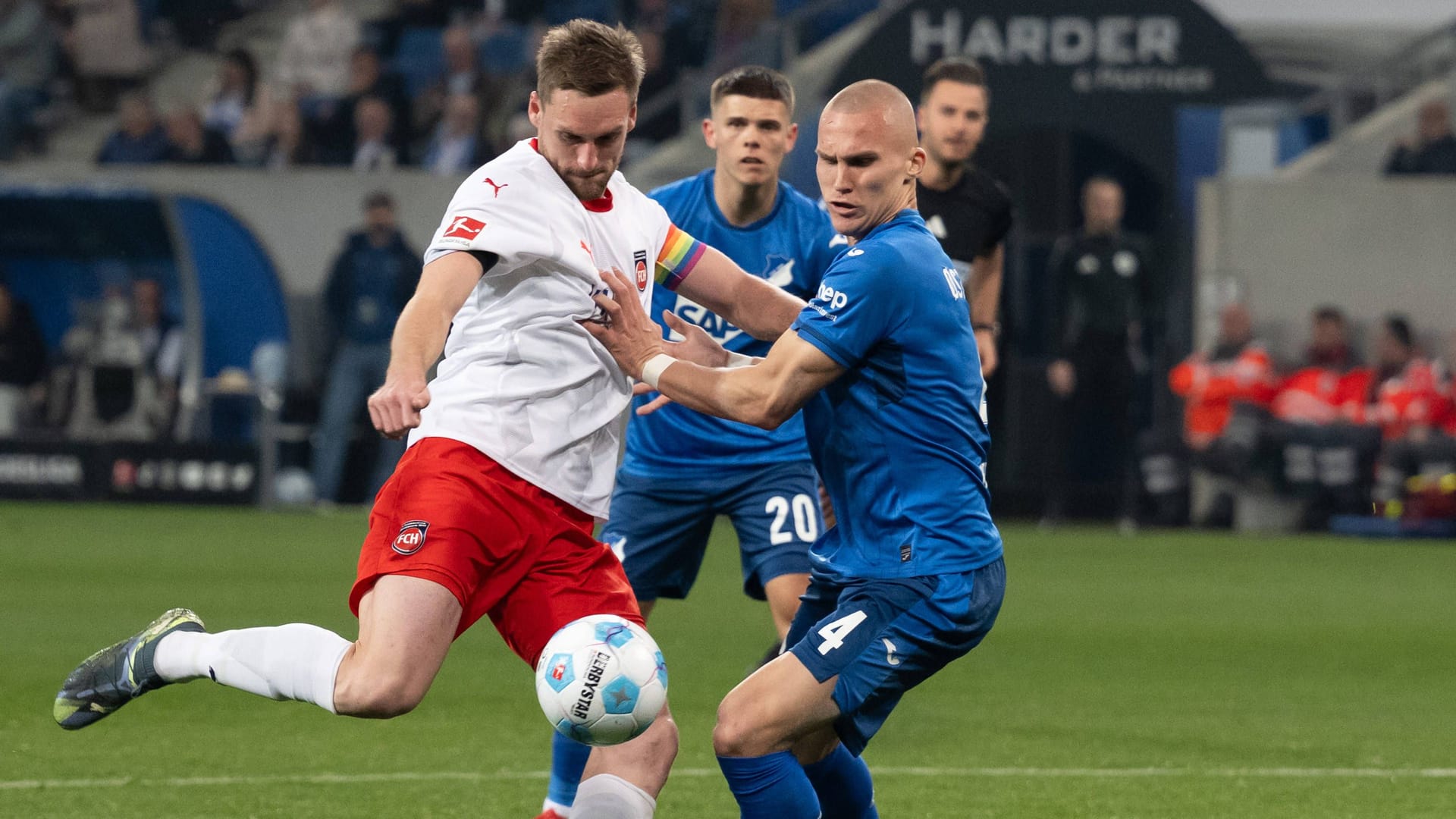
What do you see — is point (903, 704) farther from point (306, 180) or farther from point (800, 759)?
point (306, 180)

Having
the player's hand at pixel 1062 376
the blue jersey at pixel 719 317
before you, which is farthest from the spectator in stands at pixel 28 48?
the blue jersey at pixel 719 317

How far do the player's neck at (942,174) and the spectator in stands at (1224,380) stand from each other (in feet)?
30.2

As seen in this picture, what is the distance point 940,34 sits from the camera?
17703 millimetres

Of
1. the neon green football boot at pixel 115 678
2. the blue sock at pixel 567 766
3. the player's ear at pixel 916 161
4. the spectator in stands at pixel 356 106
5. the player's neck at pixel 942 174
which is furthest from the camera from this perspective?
the spectator in stands at pixel 356 106

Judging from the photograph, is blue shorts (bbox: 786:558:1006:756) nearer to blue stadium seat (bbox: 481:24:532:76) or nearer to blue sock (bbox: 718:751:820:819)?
blue sock (bbox: 718:751:820:819)

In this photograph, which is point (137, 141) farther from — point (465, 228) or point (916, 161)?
point (916, 161)

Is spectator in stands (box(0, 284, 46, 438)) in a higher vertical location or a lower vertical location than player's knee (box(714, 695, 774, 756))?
lower

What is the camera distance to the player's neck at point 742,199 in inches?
272

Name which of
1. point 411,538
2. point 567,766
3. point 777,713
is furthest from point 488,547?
point 567,766

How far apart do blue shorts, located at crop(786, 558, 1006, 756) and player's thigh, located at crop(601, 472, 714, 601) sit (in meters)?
1.82

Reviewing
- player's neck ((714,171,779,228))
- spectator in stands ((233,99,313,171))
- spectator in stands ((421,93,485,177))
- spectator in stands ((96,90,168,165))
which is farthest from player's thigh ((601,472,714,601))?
spectator in stands ((96,90,168,165))

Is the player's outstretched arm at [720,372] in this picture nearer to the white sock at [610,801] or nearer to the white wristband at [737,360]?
the white wristband at [737,360]

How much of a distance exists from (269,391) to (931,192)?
1059 centimetres

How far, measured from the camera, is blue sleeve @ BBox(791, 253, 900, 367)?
4.77 meters
